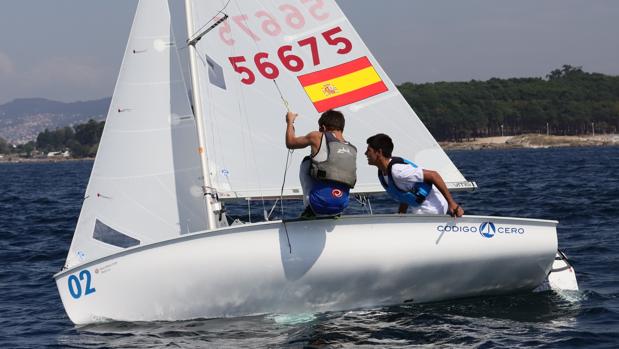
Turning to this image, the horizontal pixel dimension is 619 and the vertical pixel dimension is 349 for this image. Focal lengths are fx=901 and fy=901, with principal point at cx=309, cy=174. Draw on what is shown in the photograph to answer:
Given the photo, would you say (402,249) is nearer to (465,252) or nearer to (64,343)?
(465,252)

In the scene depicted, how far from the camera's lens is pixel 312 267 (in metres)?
7.66

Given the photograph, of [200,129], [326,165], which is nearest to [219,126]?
[200,129]

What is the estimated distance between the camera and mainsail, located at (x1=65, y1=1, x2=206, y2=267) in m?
8.77

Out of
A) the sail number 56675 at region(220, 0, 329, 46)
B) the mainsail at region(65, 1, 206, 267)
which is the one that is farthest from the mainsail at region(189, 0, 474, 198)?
the mainsail at region(65, 1, 206, 267)

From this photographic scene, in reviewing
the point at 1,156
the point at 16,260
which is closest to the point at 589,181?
the point at 16,260

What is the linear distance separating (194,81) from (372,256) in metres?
2.55

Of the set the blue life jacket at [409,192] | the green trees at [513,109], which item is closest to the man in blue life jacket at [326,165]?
the blue life jacket at [409,192]

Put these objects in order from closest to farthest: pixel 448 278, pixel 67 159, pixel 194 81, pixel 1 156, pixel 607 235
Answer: pixel 448 278 < pixel 194 81 < pixel 607 235 < pixel 67 159 < pixel 1 156

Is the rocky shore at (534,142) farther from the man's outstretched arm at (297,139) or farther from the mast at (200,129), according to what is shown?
the man's outstretched arm at (297,139)

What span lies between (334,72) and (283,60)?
53 centimetres

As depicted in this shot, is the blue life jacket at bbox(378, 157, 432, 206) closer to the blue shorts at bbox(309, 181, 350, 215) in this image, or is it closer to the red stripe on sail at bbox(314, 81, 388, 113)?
the blue shorts at bbox(309, 181, 350, 215)

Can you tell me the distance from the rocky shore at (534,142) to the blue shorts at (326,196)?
107m

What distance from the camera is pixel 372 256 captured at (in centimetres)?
768

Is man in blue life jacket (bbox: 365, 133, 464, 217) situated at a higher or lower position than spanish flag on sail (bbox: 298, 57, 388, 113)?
lower
